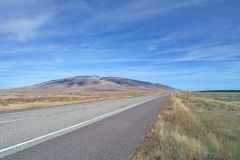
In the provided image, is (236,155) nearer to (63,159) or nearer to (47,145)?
(63,159)

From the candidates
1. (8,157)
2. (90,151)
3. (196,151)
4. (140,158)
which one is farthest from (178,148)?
(8,157)

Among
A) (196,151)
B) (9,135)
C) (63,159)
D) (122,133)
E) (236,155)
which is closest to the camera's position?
A: (63,159)

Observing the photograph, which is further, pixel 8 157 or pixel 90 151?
pixel 90 151

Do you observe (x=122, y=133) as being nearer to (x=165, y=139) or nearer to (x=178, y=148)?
(x=165, y=139)

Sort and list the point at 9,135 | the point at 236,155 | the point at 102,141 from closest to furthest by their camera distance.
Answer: the point at 236,155 < the point at 102,141 < the point at 9,135

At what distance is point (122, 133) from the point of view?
23.4 ft

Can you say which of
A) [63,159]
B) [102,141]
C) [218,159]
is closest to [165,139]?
[218,159]

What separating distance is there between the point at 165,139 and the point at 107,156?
98.0 inches

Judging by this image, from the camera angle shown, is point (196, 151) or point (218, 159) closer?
point (218, 159)

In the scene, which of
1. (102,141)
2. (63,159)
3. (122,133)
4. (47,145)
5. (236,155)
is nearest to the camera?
(63,159)

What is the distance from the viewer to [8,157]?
171 inches

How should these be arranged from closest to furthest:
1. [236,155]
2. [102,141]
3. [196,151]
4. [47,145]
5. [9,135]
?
1. [236,155]
2. [196,151]
3. [47,145]
4. [102,141]
5. [9,135]

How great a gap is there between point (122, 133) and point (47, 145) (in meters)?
3.03

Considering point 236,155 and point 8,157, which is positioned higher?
point 236,155
